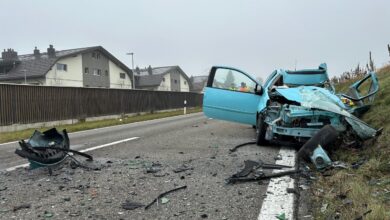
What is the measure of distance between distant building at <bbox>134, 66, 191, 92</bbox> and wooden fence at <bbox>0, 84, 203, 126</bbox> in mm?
32122

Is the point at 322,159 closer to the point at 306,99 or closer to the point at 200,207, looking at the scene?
the point at 306,99

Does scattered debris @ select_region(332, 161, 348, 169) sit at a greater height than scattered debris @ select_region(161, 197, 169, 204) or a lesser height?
greater

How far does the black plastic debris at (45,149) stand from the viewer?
514 cm

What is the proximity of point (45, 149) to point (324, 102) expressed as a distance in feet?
14.4

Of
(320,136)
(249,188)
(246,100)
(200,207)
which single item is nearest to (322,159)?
(320,136)

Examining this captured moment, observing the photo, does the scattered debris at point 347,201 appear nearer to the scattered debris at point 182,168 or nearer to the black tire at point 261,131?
the scattered debris at point 182,168

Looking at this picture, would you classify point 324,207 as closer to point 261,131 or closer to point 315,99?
point 315,99

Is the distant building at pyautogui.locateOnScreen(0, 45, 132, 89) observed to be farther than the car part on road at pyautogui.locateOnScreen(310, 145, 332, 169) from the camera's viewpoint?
Yes

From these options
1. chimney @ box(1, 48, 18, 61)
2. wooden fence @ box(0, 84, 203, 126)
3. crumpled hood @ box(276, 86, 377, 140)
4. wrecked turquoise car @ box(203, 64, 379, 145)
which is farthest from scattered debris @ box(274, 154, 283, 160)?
chimney @ box(1, 48, 18, 61)

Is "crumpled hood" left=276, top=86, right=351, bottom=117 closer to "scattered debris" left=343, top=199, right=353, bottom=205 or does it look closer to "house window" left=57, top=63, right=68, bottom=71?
"scattered debris" left=343, top=199, right=353, bottom=205

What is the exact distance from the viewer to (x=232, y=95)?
8742 mm

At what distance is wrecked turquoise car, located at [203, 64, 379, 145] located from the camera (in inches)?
244

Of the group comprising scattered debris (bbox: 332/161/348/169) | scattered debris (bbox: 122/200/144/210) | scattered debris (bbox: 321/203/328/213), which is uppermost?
scattered debris (bbox: 332/161/348/169)

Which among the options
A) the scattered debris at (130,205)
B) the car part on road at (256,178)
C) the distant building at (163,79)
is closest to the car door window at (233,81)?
the car part on road at (256,178)
